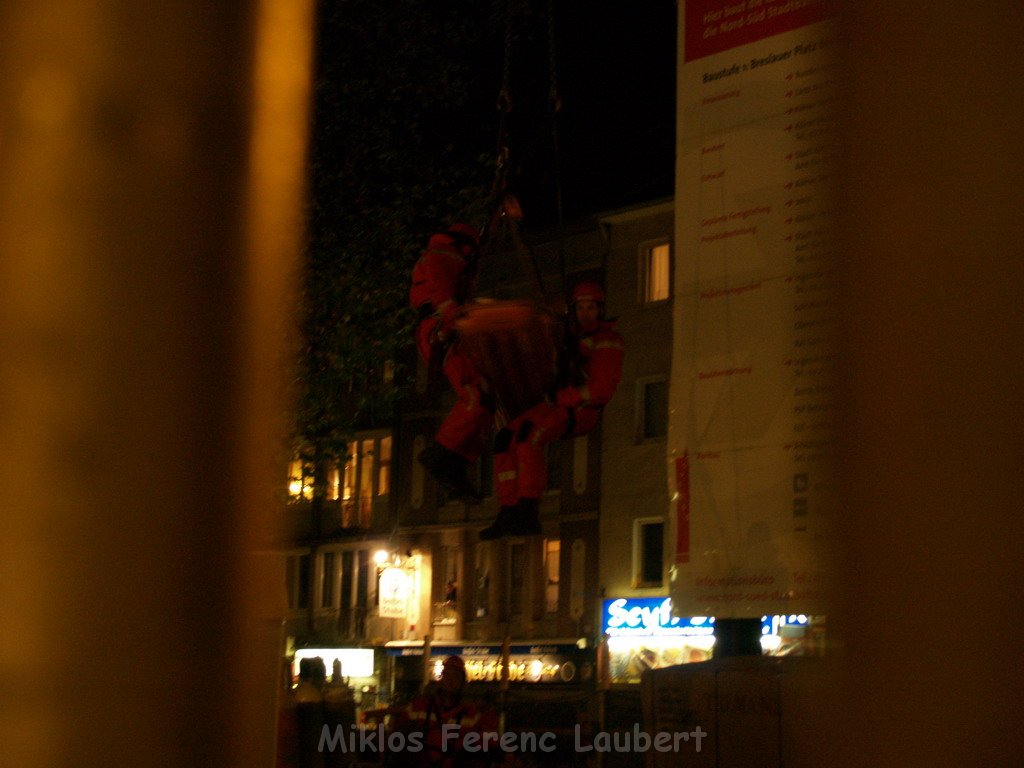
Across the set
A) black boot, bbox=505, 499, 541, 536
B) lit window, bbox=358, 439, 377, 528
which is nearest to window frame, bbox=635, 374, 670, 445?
lit window, bbox=358, 439, 377, 528

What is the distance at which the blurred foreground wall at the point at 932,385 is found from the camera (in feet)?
3.02

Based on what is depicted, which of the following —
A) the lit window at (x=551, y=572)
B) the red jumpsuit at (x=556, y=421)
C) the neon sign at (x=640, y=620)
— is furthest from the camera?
the lit window at (x=551, y=572)

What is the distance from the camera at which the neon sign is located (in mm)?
25391

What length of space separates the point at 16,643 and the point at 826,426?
63cm

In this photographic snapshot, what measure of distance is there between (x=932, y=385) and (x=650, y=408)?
26.8m

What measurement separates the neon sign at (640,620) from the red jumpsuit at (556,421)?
18714 mm

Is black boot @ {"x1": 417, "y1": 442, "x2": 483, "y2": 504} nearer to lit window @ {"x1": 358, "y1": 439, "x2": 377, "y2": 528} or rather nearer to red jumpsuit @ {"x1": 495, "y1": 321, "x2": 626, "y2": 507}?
red jumpsuit @ {"x1": 495, "y1": 321, "x2": 626, "y2": 507}

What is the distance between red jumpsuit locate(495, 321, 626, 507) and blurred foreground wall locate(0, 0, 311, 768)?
18.4ft

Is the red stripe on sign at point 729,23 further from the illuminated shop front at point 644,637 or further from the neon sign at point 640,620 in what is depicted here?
the neon sign at point 640,620

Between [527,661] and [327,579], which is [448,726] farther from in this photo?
[327,579]

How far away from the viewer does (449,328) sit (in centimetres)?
657

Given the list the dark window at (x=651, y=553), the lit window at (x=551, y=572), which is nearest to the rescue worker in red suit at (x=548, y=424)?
the dark window at (x=651, y=553)

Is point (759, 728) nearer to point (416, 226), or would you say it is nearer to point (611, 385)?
point (611, 385)

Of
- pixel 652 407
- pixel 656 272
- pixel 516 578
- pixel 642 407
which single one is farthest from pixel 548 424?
pixel 516 578
